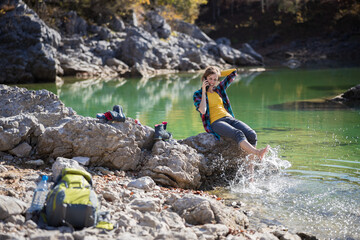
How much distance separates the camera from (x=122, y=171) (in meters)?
5.38

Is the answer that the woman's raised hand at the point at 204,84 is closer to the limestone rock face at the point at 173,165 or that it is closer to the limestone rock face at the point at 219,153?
the limestone rock face at the point at 219,153

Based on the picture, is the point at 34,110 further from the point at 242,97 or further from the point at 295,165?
the point at 242,97

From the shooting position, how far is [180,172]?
5.30 meters

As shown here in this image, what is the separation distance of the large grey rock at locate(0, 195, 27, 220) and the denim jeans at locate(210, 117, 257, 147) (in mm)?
2850

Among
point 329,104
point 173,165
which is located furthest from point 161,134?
point 329,104

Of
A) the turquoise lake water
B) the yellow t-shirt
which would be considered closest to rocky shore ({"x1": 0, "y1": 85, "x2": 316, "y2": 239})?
the yellow t-shirt

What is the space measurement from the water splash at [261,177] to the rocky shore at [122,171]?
218 millimetres

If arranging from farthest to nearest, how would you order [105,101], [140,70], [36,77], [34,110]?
[140,70] → [36,77] → [105,101] → [34,110]

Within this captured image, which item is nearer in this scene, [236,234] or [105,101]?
[236,234]

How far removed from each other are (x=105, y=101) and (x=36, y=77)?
8.16 metres

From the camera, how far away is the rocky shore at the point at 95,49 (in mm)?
20922

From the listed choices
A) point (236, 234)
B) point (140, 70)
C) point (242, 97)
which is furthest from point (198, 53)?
point (236, 234)

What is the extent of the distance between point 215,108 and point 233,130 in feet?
1.68

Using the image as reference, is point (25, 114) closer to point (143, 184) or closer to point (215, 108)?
point (143, 184)
